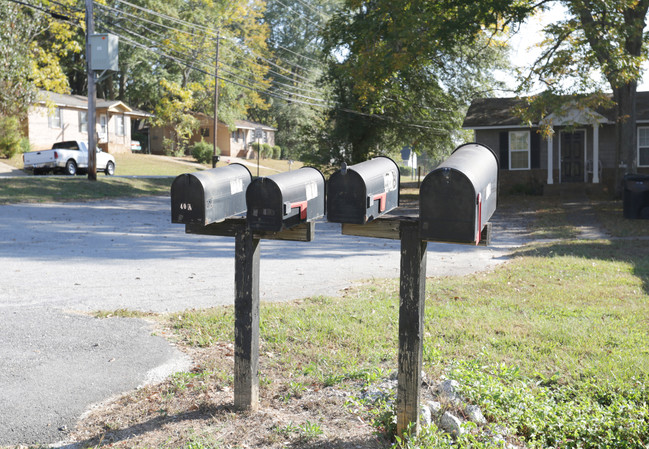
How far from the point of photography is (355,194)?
363 cm

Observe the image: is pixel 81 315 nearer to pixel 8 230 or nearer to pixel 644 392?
pixel 644 392

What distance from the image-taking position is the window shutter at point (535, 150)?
2847cm

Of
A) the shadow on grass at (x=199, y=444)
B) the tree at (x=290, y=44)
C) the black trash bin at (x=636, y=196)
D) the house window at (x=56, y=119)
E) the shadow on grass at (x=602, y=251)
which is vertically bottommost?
the shadow on grass at (x=199, y=444)

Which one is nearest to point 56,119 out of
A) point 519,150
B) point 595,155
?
point 519,150

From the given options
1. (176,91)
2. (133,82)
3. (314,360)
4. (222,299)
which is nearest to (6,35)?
(176,91)

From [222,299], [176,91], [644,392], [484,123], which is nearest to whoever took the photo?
[644,392]

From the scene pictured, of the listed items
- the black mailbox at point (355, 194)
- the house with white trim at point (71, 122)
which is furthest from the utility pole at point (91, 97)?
the black mailbox at point (355, 194)

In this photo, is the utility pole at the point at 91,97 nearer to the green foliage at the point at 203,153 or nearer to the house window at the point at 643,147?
the green foliage at the point at 203,153

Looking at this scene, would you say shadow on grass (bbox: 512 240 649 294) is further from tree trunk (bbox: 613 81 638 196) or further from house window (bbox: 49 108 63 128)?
house window (bbox: 49 108 63 128)

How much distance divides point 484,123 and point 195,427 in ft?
88.2

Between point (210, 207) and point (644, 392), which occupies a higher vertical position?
point (210, 207)

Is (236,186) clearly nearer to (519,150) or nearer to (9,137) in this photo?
(519,150)

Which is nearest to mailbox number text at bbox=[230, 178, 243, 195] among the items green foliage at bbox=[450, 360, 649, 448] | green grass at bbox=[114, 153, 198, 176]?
green foliage at bbox=[450, 360, 649, 448]

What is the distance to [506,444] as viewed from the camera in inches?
145
